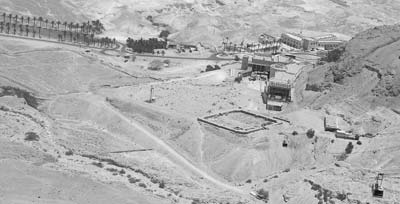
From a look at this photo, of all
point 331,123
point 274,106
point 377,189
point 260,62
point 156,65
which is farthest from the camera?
point 156,65

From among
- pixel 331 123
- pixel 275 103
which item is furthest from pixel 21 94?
pixel 331 123

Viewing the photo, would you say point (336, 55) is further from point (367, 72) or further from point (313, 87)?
point (367, 72)

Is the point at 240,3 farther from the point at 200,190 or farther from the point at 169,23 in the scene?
the point at 200,190

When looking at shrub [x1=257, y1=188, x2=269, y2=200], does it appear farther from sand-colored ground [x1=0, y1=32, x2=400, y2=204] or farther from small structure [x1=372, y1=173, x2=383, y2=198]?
small structure [x1=372, y1=173, x2=383, y2=198]

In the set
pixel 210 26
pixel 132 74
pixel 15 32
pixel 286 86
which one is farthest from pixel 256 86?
pixel 210 26

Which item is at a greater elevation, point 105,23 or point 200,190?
point 105,23

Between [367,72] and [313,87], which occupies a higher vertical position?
[367,72]

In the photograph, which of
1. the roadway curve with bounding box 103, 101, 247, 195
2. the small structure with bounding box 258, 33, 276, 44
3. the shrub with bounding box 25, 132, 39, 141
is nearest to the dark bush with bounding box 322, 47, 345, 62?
the roadway curve with bounding box 103, 101, 247, 195
